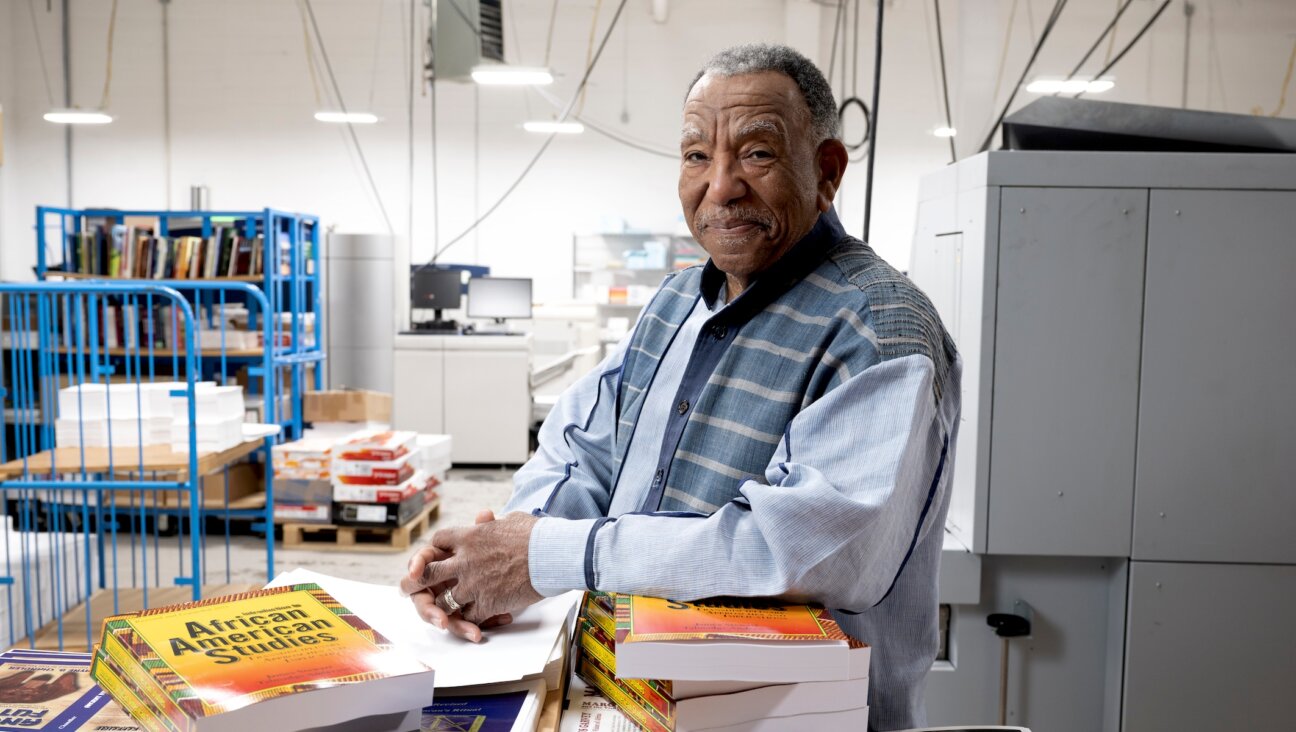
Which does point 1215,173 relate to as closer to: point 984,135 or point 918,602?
point 984,135

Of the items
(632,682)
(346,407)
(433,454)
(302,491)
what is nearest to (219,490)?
(302,491)

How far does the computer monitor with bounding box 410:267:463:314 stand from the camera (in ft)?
23.5

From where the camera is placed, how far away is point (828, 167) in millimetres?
1236

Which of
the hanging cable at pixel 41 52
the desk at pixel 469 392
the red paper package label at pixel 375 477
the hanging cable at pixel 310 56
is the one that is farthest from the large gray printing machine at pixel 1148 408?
the hanging cable at pixel 41 52

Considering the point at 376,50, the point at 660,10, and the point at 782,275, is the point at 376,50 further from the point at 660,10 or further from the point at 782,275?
the point at 782,275

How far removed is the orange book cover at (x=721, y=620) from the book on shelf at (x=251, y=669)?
19 cm

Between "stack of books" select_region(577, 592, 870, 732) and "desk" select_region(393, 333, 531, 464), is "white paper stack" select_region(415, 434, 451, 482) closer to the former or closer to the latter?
"desk" select_region(393, 333, 531, 464)

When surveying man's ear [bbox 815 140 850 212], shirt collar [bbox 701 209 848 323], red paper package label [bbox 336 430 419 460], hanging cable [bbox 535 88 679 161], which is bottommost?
red paper package label [bbox 336 430 419 460]

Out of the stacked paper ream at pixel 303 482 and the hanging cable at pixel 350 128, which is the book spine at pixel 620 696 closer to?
the stacked paper ream at pixel 303 482

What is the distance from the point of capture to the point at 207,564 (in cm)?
460

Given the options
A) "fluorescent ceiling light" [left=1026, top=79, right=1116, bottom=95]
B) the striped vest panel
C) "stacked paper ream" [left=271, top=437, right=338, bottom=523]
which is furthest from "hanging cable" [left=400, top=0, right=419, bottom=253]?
the striped vest panel

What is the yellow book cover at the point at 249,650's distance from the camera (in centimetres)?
70

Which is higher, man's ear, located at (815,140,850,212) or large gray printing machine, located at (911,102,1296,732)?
man's ear, located at (815,140,850,212)

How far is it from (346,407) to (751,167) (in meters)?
4.69
